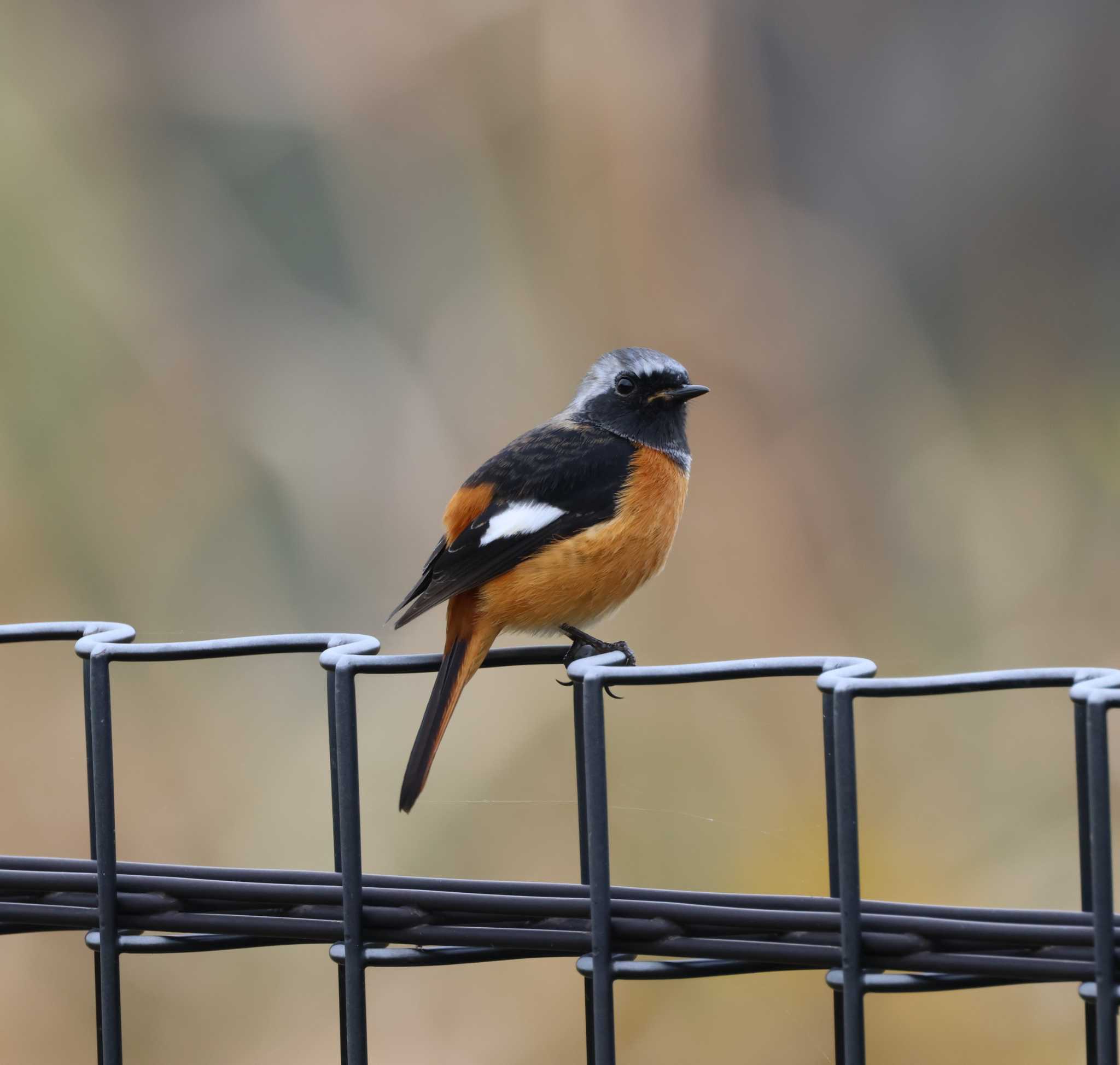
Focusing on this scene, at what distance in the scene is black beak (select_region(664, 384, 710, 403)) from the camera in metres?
2.65

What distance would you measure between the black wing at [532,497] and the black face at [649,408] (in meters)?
0.10

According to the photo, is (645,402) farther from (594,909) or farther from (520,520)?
(594,909)

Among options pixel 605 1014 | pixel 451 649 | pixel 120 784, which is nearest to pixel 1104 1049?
pixel 605 1014

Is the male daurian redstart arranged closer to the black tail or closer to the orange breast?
the orange breast

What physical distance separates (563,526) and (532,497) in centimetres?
7

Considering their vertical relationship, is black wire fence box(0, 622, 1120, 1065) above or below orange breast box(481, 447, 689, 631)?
below

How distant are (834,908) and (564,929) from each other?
0.18 metres

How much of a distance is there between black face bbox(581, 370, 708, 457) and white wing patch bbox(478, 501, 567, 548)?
411mm

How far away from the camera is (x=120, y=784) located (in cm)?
359

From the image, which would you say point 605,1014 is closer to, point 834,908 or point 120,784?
point 834,908

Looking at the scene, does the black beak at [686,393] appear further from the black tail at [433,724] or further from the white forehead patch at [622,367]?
the black tail at [433,724]

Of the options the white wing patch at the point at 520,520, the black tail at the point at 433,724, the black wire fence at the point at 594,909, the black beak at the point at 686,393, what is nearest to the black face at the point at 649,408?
the black beak at the point at 686,393

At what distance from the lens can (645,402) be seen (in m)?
2.71

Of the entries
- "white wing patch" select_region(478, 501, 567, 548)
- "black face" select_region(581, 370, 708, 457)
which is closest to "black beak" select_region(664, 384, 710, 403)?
"black face" select_region(581, 370, 708, 457)
